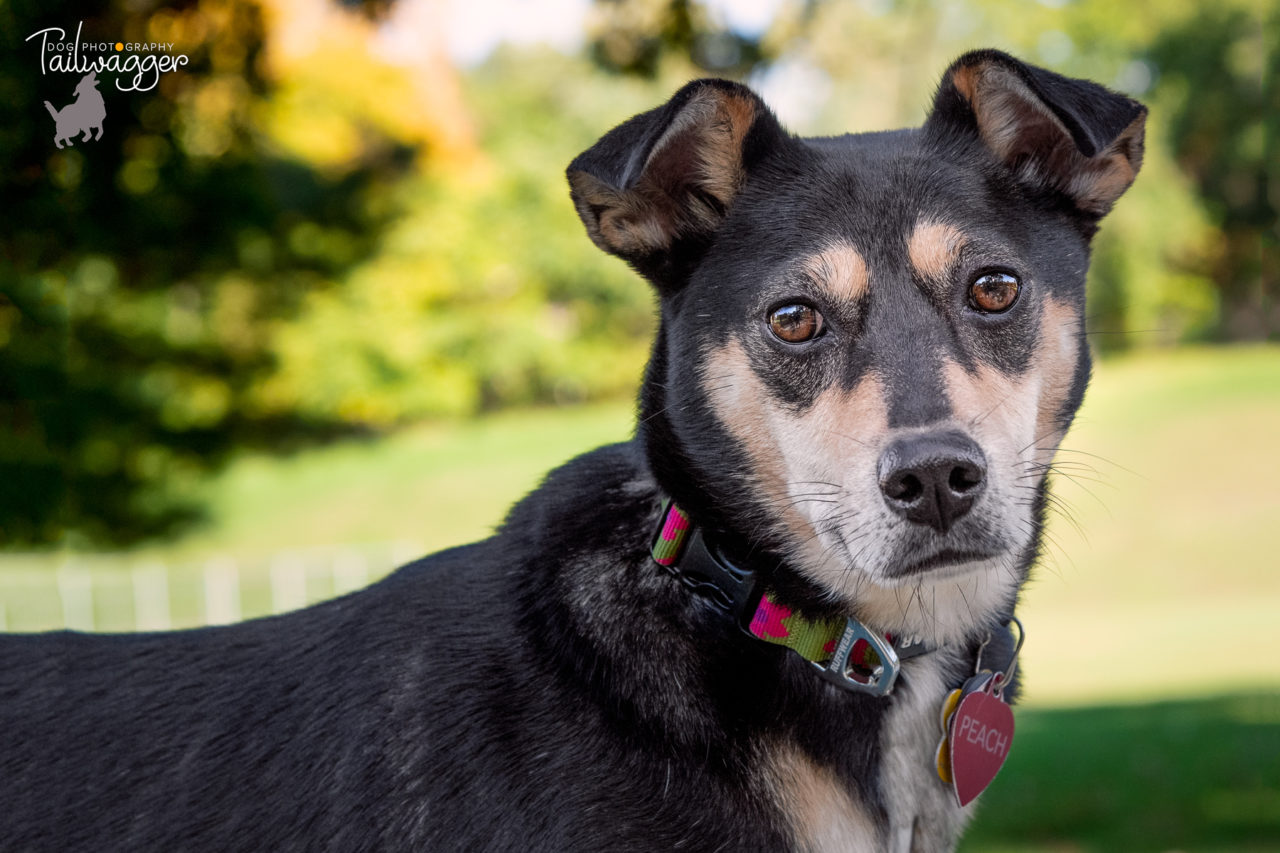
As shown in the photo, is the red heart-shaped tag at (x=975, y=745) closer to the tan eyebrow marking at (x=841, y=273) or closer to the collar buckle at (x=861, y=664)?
the collar buckle at (x=861, y=664)

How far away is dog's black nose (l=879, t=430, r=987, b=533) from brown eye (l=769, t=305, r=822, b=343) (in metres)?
0.44

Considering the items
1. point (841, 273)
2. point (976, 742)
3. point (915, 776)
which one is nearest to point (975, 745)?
point (976, 742)

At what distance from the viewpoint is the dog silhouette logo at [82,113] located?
21.0 feet

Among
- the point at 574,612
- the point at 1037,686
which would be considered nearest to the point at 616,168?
the point at 574,612

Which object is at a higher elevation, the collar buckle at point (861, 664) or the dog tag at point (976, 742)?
the collar buckle at point (861, 664)

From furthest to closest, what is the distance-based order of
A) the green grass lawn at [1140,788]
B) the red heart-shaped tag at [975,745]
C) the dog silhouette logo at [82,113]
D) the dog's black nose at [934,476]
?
the green grass lawn at [1140,788], the dog silhouette logo at [82,113], the red heart-shaped tag at [975,745], the dog's black nose at [934,476]

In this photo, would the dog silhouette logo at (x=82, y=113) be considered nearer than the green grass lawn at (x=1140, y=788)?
Yes

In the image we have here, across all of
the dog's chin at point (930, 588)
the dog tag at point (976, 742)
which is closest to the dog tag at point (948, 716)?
the dog tag at point (976, 742)

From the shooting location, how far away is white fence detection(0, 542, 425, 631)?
2462cm

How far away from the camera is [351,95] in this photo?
29.5 meters

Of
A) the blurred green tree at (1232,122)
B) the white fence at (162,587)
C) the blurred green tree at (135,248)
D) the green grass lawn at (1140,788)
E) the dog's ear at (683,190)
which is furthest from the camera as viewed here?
the blurred green tree at (1232,122)

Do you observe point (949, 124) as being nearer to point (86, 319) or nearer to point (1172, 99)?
point (86, 319)

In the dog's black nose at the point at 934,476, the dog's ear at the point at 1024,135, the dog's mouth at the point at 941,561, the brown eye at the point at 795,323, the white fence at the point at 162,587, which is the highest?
the dog's ear at the point at 1024,135

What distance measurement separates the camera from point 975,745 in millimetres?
2768
